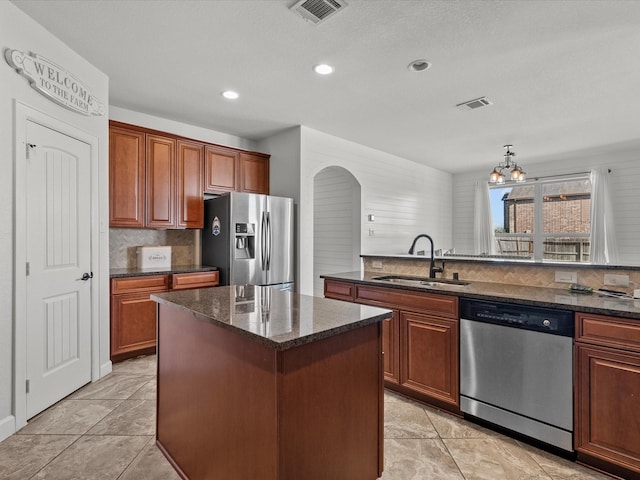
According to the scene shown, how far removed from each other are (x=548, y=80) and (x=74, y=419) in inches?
181

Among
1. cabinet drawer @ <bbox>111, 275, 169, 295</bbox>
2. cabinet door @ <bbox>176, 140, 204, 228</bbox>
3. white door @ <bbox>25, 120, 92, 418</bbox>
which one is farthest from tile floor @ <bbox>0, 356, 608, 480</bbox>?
cabinet door @ <bbox>176, 140, 204, 228</bbox>

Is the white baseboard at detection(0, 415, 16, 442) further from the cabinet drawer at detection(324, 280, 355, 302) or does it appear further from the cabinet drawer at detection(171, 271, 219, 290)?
the cabinet drawer at detection(324, 280, 355, 302)

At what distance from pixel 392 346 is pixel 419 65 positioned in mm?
2282

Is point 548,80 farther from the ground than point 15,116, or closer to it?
farther from the ground

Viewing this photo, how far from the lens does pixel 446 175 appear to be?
744cm

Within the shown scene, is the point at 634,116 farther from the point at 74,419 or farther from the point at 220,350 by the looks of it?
the point at 74,419

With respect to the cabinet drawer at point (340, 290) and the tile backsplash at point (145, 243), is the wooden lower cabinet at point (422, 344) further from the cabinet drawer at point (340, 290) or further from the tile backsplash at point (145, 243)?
the tile backsplash at point (145, 243)

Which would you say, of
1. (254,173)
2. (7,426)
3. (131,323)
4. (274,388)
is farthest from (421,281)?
(7,426)

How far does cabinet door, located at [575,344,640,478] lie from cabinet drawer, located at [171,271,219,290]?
3364 mm

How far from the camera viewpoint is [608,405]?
185 cm

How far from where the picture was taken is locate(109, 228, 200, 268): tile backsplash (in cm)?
397

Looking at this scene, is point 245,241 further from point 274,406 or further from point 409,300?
point 274,406

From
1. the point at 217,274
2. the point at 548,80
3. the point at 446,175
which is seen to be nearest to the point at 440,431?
the point at 217,274

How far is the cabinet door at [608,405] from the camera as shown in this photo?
1.78 metres
